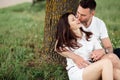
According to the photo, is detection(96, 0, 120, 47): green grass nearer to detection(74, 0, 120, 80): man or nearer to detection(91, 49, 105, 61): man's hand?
detection(74, 0, 120, 80): man

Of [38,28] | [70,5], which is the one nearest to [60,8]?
[70,5]

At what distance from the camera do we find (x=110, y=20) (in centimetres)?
1113

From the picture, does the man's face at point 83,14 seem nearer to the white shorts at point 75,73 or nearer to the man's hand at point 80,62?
the man's hand at point 80,62

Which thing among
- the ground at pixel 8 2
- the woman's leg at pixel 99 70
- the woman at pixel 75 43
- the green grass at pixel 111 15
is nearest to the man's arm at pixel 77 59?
the woman at pixel 75 43

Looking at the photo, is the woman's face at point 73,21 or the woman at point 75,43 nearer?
the woman at point 75,43

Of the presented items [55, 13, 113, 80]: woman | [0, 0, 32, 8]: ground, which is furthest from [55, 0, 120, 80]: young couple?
[0, 0, 32, 8]: ground

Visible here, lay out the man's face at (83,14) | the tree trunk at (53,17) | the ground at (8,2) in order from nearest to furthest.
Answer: the man's face at (83,14) → the tree trunk at (53,17) → the ground at (8,2)

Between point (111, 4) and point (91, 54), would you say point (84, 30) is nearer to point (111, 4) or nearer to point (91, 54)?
point (91, 54)

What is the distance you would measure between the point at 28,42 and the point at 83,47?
119 inches

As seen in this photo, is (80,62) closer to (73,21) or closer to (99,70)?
(99,70)

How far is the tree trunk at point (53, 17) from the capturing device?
21.1ft

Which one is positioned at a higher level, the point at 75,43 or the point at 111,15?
the point at 75,43

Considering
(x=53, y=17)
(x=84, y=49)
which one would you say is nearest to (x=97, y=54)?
(x=84, y=49)

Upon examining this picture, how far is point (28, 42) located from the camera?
825 centimetres
